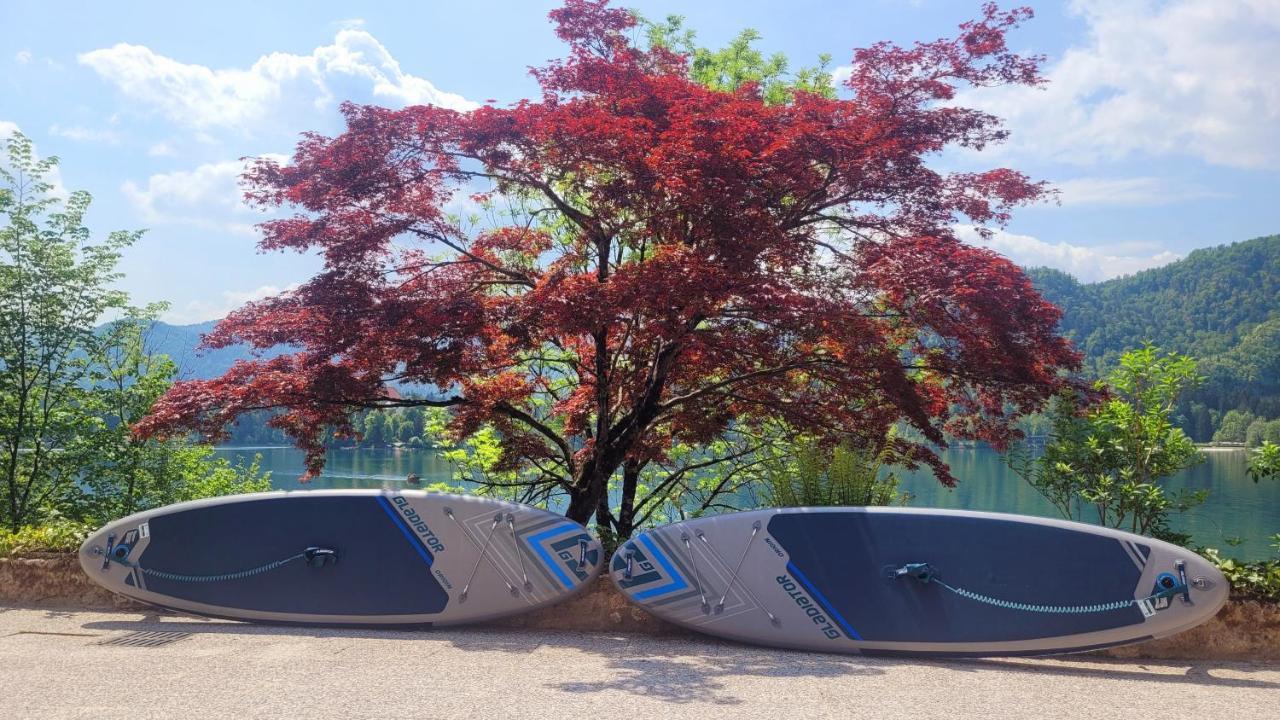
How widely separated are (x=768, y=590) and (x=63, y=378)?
306 inches

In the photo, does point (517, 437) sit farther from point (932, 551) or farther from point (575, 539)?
point (932, 551)

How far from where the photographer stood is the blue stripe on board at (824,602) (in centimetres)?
389

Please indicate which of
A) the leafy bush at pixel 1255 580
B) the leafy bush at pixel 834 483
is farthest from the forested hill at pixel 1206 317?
the leafy bush at pixel 834 483

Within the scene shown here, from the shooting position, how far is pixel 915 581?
390 centimetres

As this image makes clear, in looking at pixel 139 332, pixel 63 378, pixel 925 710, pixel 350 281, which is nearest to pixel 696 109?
pixel 350 281

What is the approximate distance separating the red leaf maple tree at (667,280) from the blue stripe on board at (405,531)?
0.76 meters

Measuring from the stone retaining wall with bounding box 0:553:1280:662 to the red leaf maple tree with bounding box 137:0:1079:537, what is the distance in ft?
3.14

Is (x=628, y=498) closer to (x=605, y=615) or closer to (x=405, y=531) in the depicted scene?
(x=605, y=615)

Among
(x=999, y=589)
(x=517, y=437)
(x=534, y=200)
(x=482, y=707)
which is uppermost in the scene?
(x=534, y=200)

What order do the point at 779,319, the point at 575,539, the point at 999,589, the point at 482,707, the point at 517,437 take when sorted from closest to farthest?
the point at 482,707 → the point at 999,589 → the point at 575,539 → the point at 779,319 → the point at 517,437

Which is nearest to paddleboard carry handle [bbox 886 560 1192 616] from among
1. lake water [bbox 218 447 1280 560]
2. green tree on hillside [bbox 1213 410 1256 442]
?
lake water [bbox 218 447 1280 560]

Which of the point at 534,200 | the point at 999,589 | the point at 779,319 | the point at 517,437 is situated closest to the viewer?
the point at 999,589

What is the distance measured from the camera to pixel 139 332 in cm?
1051

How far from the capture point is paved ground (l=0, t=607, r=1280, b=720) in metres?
3.07
